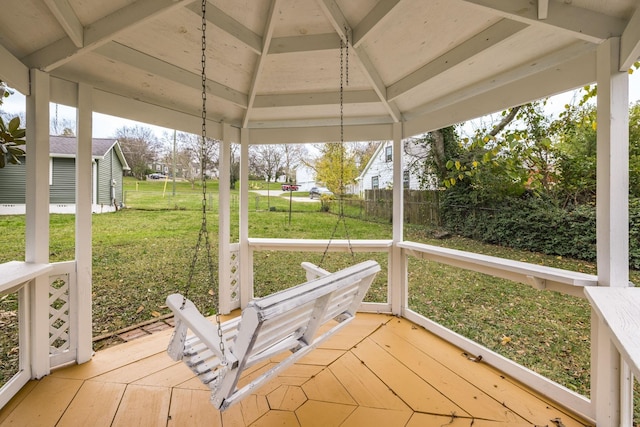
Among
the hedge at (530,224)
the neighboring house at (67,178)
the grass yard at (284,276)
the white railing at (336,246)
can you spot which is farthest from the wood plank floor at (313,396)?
the hedge at (530,224)

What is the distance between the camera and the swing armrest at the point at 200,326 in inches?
48.9

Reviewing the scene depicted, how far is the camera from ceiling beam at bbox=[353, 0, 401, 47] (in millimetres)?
1803

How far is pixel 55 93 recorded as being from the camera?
214 centimetres

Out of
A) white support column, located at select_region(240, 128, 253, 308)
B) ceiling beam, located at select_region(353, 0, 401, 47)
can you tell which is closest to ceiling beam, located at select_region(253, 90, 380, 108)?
white support column, located at select_region(240, 128, 253, 308)

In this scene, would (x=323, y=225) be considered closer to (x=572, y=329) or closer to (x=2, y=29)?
(x=572, y=329)

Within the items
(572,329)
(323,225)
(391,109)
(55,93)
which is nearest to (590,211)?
(572,329)

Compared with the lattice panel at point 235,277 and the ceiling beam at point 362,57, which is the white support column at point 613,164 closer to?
the ceiling beam at point 362,57

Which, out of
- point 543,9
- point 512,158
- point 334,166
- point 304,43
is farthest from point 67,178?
point 512,158

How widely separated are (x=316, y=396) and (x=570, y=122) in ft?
12.5

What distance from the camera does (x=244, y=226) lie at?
11.4 ft

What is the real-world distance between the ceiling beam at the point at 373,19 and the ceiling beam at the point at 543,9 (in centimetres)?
75

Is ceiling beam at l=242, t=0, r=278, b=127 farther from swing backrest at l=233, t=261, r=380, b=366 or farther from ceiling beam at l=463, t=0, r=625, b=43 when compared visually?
swing backrest at l=233, t=261, r=380, b=366

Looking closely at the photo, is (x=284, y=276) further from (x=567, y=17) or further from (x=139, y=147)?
(x=567, y=17)

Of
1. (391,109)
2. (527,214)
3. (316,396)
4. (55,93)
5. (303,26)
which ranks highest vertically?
(303,26)
